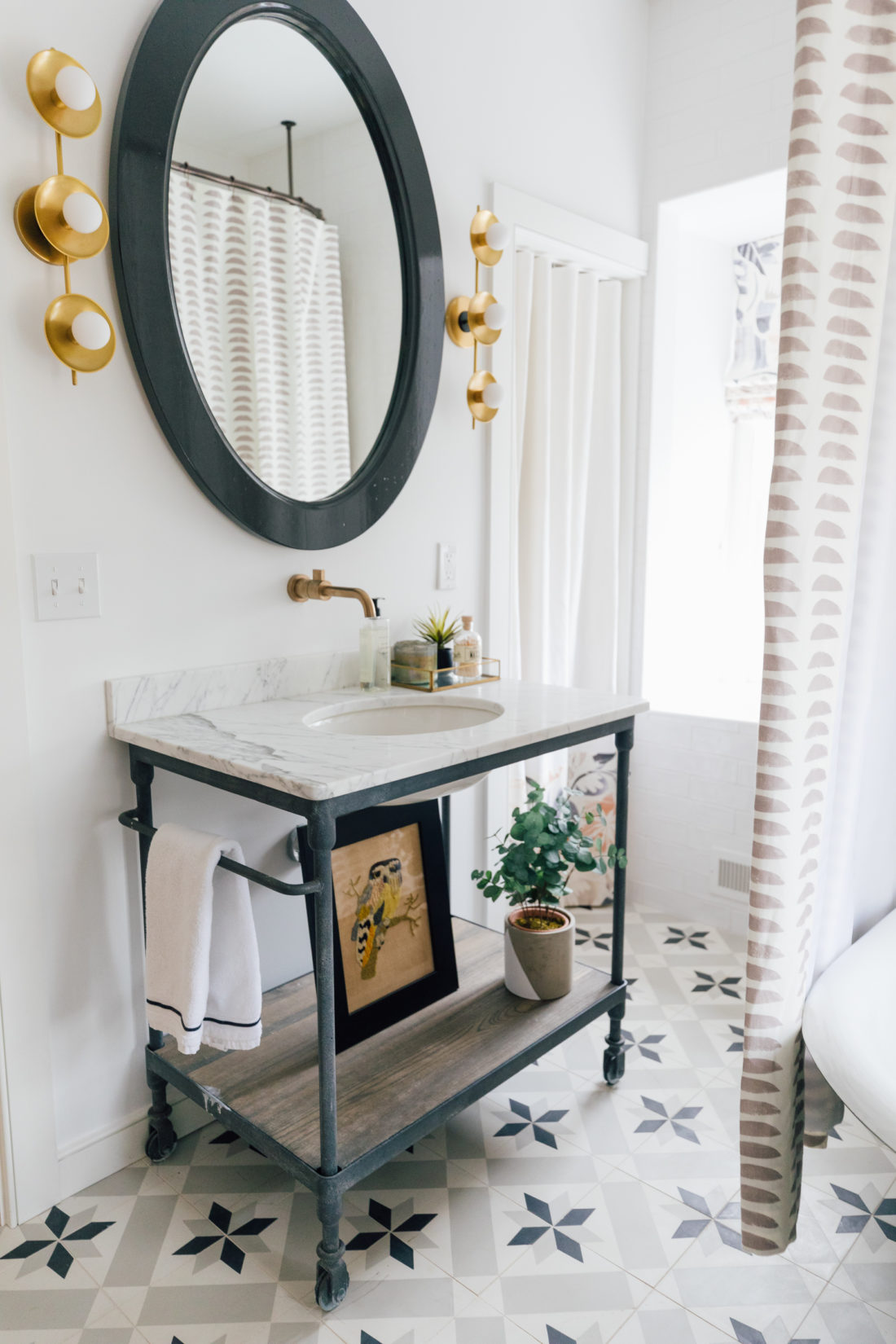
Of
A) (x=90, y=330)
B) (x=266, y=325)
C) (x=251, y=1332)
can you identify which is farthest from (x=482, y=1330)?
(x=266, y=325)

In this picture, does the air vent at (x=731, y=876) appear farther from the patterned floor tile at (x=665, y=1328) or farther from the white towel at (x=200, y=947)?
the white towel at (x=200, y=947)

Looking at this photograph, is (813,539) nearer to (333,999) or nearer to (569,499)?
(333,999)

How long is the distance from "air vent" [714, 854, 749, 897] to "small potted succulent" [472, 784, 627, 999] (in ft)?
3.02

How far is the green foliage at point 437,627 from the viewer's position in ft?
6.90

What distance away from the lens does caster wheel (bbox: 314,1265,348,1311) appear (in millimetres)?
1401

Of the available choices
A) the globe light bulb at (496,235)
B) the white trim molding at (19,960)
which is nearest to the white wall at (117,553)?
the white trim molding at (19,960)

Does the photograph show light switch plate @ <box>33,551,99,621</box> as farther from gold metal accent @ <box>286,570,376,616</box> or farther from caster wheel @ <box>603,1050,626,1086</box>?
caster wheel @ <box>603,1050,626,1086</box>

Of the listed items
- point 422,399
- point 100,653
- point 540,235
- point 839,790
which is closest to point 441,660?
point 422,399

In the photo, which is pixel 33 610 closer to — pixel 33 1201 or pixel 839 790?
pixel 33 1201

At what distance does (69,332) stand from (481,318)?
99cm

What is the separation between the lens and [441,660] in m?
2.05

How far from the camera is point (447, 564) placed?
7.35 feet

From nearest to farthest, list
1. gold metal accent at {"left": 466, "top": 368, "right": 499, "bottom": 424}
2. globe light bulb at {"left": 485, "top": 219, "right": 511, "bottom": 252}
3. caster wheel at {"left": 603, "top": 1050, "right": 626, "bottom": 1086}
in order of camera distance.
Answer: caster wheel at {"left": 603, "top": 1050, "right": 626, "bottom": 1086}, globe light bulb at {"left": 485, "top": 219, "right": 511, "bottom": 252}, gold metal accent at {"left": 466, "top": 368, "right": 499, "bottom": 424}

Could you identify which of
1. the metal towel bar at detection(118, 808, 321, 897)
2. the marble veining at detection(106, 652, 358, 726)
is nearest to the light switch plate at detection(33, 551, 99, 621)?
the marble veining at detection(106, 652, 358, 726)
